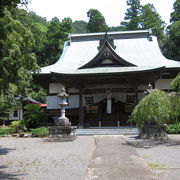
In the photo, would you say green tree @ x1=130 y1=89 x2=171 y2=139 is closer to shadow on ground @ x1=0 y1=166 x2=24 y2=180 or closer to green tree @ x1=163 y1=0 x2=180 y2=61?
shadow on ground @ x1=0 y1=166 x2=24 y2=180

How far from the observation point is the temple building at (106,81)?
19484mm

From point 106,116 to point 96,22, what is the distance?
39.4 metres

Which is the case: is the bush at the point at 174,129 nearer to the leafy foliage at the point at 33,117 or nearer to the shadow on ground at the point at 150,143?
the shadow on ground at the point at 150,143

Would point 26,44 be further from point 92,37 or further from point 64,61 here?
point 92,37

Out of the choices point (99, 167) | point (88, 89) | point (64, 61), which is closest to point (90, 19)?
point (64, 61)

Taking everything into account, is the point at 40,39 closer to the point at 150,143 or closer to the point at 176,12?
the point at 150,143

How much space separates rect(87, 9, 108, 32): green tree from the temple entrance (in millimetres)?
35936

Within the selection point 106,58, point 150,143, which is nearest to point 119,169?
point 150,143

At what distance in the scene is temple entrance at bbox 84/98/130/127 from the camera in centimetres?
2109

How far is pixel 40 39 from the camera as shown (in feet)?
100.0

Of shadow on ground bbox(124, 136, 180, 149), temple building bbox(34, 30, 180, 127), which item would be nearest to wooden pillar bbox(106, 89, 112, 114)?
temple building bbox(34, 30, 180, 127)

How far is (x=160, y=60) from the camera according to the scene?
23.2 meters

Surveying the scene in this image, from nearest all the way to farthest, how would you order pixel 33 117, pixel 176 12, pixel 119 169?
pixel 119 169 → pixel 33 117 → pixel 176 12

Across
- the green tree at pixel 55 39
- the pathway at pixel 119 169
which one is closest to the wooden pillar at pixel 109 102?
the pathway at pixel 119 169
